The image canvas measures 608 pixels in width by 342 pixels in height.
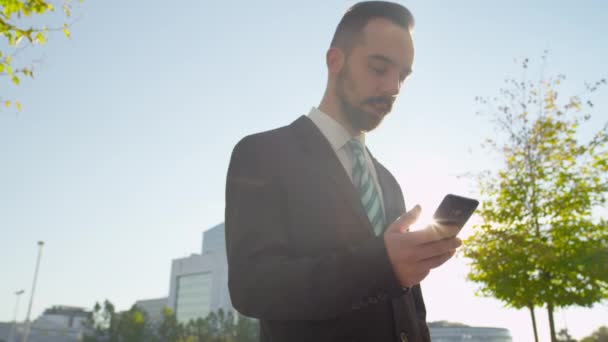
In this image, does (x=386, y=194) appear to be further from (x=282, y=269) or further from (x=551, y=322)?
(x=551, y=322)

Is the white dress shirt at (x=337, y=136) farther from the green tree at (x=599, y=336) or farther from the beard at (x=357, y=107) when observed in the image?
the green tree at (x=599, y=336)

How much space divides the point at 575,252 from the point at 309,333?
13113 millimetres

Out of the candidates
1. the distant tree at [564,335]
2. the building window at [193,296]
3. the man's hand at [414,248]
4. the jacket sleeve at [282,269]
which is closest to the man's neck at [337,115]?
the jacket sleeve at [282,269]

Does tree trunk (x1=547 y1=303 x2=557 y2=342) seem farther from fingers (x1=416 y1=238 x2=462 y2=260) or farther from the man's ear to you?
fingers (x1=416 y1=238 x2=462 y2=260)

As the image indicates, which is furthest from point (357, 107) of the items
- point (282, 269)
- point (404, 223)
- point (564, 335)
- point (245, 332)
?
point (245, 332)

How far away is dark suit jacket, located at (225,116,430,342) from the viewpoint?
159 cm

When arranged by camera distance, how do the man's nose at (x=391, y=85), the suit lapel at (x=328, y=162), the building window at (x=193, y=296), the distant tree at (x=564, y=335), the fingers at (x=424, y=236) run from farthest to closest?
the building window at (x=193, y=296) → the distant tree at (x=564, y=335) → the man's nose at (x=391, y=85) → the suit lapel at (x=328, y=162) → the fingers at (x=424, y=236)

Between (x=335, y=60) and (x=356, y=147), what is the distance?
1.52 ft

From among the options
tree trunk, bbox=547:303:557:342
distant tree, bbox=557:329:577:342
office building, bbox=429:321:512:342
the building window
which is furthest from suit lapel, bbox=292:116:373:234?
the building window

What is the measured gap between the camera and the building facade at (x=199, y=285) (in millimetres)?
116438

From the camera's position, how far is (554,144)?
1425 centimetres

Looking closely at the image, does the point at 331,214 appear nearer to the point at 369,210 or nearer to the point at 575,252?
the point at 369,210

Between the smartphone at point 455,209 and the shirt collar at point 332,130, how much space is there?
0.74 meters

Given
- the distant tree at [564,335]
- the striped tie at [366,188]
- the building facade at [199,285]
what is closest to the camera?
the striped tie at [366,188]
